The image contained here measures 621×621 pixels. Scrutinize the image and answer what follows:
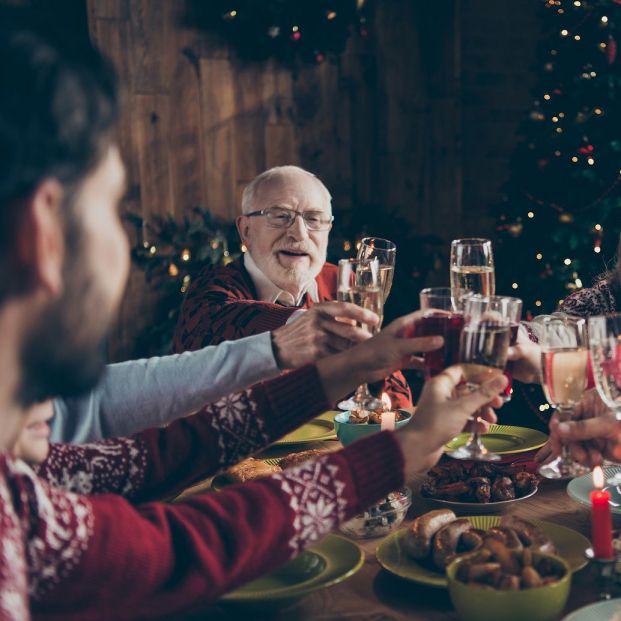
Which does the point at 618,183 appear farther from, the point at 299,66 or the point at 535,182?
the point at 299,66

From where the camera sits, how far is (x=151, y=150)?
175 inches

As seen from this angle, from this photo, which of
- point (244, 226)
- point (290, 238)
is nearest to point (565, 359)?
point (290, 238)

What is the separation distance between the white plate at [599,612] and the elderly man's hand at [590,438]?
1.35 ft

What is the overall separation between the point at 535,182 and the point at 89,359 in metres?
3.62

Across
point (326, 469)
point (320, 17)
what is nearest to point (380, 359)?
point (326, 469)

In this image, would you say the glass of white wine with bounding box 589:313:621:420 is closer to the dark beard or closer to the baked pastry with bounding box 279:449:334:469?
the baked pastry with bounding box 279:449:334:469

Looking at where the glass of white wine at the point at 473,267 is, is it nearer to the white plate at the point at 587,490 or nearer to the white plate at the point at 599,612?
the white plate at the point at 587,490

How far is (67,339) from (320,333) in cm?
84

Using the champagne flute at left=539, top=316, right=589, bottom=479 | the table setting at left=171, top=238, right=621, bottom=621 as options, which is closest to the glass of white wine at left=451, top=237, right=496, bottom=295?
the table setting at left=171, top=238, right=621, bottom=621

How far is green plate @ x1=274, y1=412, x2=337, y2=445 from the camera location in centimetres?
193

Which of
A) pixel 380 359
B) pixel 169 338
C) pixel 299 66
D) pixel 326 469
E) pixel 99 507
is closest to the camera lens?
pixel 99 507

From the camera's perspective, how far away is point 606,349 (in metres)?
1.33

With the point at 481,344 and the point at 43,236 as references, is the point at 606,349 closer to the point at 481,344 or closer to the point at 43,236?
the point at 481,344

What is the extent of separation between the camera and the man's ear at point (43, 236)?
827 mm
